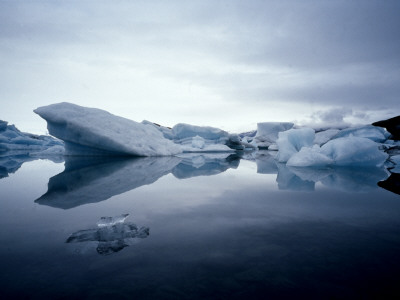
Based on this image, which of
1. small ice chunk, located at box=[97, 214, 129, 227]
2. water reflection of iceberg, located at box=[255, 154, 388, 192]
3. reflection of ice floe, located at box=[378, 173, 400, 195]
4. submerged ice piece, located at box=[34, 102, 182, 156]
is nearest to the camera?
small ice chunk, located at box=[97, 214, 129, 227]

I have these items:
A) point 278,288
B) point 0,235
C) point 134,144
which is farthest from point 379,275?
point 134,144

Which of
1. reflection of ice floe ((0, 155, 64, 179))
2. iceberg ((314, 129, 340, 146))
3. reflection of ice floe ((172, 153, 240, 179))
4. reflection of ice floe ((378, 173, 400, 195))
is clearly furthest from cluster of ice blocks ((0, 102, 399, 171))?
iceberg ((314, 129, 340, 146))

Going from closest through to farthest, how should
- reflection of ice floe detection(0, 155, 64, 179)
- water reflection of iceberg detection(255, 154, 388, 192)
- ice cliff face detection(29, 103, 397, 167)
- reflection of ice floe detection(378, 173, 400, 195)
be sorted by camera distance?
1. reflection of ice floe detection(378, 173, 400, 195)
2. water reflection of iceberg detection(255, 154, 388, 192)
3. reflection of ice floe detection(0, 155, 64, 179)
4. ice cliff face detection(29, 103, 397, 167)

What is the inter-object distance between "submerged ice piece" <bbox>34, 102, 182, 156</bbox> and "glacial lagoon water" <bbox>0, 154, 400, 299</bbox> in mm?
6825

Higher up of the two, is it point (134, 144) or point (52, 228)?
point (134, 144)

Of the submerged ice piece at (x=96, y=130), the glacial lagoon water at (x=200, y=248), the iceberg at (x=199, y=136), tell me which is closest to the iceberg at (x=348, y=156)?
the glacial lagoon water at (x=200, y=248)

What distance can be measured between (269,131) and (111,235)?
2896 centimetres

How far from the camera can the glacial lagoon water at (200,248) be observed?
1.00 m

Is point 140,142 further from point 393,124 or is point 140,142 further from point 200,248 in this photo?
point 393,124

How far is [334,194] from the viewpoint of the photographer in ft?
9.77

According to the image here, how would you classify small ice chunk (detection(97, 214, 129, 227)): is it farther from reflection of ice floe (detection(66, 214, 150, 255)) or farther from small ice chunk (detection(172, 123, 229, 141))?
small ice chunk (detection(172, 123, 229, 141))

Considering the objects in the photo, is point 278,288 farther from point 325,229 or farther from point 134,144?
point 134,144

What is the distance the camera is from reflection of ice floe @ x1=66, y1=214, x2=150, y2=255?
1428 mm

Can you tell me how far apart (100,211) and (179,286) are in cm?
145
